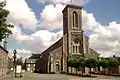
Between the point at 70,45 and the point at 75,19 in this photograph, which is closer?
the point at 70,45

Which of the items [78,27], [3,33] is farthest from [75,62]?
[3,33]

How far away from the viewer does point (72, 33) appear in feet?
275

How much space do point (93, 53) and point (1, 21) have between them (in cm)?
6688

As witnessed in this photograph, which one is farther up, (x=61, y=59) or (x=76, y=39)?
(x=76, y=39)

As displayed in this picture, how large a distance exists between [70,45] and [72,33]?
15.4ft

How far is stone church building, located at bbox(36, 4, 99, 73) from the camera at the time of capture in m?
80.9

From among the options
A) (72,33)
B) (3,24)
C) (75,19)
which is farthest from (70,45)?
(3,24)

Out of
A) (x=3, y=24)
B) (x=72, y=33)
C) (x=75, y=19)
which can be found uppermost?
(x=75, y=19)

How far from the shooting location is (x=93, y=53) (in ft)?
275

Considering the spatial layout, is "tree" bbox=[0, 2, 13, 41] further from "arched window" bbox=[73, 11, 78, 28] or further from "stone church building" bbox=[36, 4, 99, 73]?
"arched window" bbox=[73, 11, 78, 28]

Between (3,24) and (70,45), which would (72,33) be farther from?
(3,24)

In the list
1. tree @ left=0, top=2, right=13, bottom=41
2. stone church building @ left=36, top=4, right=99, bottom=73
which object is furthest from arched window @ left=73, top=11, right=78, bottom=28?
tree @ left=0, top=2, right=13, bottom=41

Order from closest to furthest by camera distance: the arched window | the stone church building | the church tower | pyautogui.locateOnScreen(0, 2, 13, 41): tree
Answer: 1. pyautogui.locateOnScreen(0, 2, 13, 41): tree
2. the stone church building
3. the church tower
4. the arched window

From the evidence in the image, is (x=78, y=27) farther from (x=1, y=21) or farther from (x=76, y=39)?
(x=1, y=21)
